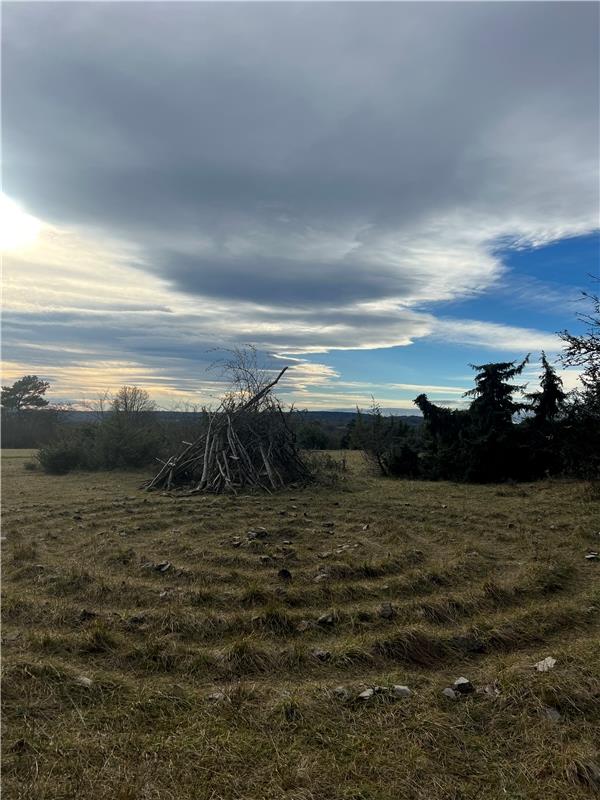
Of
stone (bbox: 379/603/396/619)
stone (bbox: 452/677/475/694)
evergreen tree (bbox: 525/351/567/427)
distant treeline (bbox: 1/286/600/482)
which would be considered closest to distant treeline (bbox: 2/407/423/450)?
distant treeline (bbox: 1/286/600/482)

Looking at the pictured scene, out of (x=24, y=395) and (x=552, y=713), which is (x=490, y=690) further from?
(x=24, y=395)

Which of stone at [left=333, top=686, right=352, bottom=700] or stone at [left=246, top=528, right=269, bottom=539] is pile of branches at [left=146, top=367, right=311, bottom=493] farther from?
stone at [left=333, top=686, right=352, bottom=700]

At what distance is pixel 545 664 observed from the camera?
340cm

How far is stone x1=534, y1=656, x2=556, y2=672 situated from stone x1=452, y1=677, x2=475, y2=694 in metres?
0.52

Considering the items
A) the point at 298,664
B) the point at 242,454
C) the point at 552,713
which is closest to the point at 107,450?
the point at 242,454

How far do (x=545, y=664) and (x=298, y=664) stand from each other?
175 cm

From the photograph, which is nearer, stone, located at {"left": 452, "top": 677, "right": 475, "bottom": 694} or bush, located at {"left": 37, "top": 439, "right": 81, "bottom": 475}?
stone, located at {"left": 452, "top": 677, "right": 475, "bottom": 694}

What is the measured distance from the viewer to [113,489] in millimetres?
11891

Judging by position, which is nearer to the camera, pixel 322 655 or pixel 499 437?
pixel 322 655

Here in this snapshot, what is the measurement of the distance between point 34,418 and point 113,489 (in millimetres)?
19842

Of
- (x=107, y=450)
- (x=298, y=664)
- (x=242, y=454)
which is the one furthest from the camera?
(x=107, y=450)

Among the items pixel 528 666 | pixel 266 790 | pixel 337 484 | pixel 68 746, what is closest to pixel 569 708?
pixel 528 666

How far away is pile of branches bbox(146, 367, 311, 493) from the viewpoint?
11430 millimetres

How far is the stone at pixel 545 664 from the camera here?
3.34 metres
